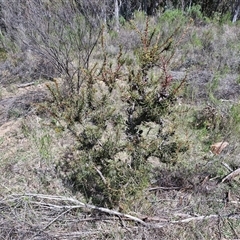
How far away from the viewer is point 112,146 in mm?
2197

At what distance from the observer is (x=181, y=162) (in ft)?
9.73

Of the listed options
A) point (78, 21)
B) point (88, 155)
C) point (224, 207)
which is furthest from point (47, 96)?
point (224, 207)

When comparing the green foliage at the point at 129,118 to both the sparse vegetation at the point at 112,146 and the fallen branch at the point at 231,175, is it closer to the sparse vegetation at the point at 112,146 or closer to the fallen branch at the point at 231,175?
the sparse vegetation at the point at 112,146

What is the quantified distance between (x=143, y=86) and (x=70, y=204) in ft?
4.41

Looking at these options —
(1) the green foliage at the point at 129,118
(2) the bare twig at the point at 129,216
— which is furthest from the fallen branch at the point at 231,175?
(1) the green foliage at the point at 129,118

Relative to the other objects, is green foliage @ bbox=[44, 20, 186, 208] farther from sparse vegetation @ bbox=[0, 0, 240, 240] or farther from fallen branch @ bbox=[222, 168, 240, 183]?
fallen branch @ bbox=[222, 168, 240, 183]

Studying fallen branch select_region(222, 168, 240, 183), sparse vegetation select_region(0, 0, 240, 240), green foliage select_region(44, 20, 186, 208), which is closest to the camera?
green foliage select_region(44, 20, 186, 208)

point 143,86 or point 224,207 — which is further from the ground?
point 143,86

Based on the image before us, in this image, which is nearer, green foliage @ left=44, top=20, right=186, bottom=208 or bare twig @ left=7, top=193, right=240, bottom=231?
green foliage @ left=44, top=20, right=186, bottom=208

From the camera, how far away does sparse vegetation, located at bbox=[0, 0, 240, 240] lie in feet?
6.90

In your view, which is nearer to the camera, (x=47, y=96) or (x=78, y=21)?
(x=78, y=21)

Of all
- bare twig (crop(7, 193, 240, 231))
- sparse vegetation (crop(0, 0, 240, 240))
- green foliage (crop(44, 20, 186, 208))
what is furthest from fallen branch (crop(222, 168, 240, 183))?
green foliage (crop(44, 20, 186, 208))

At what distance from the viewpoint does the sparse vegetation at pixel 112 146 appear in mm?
2104

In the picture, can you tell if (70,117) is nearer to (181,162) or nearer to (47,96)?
(181,162)
